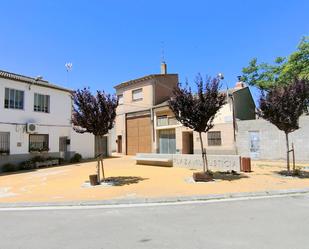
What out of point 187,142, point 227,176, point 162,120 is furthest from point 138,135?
point 227,176

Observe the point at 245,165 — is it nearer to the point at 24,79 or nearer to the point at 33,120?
the point at 33,120

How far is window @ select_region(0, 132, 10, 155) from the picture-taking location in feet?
64.2

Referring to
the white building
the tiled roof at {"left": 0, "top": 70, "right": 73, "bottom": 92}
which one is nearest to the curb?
the white building

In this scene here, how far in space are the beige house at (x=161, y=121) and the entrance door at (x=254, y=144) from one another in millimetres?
1392

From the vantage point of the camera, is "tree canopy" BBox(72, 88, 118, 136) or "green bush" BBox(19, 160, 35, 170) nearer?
"tree canopy" BBox(72, 88, 118, 136)

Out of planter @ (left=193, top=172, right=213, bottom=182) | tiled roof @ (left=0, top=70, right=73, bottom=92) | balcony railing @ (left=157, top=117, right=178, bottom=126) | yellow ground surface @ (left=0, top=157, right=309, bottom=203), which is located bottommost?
yellow ground surface @ (left=0, top=157, right=309, bottom=203)

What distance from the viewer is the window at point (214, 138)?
24.4 meters

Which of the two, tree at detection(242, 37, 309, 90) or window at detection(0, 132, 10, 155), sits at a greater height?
tree at detection(242, 37, 309, 90)

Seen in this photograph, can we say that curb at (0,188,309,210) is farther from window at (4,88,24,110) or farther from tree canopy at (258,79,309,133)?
window at (4,88,24,110)

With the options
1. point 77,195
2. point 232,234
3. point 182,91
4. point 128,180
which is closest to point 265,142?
point 182,91

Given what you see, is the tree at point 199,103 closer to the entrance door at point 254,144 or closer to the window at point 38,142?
the entrance door at point 254,144

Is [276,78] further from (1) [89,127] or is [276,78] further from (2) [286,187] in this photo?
(1) [89,127]

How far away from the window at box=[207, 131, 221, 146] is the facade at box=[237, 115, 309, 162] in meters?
1.78

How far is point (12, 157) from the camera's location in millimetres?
19984
